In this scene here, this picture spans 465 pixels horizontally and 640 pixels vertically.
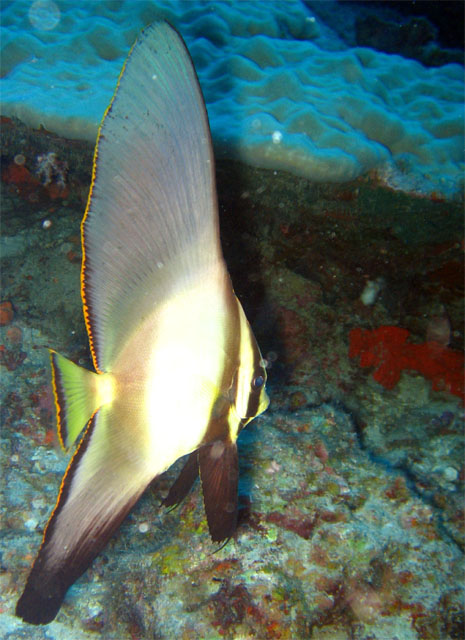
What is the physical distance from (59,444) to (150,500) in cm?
184

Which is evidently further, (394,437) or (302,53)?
(302,53)

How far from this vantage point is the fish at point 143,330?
3.57ft

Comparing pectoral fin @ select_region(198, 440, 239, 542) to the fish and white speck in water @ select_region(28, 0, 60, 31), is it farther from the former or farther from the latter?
white speck in water @ select_region(28, 0, 60, 31)

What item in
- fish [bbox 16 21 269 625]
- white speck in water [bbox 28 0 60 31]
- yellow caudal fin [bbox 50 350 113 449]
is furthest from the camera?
white speck in water [bbox 28 0 60 31]

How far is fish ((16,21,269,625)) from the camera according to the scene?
1.09 meters

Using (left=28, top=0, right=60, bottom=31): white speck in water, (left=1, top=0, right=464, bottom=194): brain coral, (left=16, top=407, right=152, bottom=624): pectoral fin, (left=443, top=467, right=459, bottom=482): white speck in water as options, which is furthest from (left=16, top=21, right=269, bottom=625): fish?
(left=28, top=0, right=60, bottom=31): white speck in water

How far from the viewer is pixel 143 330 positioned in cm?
123

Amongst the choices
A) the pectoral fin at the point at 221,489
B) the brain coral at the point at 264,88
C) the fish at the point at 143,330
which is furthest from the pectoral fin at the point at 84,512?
the brain coral at the point at 264,88

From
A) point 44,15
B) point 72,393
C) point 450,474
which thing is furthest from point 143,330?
point 44,15

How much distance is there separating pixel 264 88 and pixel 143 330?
350 centimetres

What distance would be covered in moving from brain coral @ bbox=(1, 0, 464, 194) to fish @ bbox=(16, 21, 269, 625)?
2.25m

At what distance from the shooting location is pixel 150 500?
2852mm

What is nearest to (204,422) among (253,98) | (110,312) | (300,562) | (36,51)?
(110,312)

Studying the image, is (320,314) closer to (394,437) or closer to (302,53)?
(394,437)
